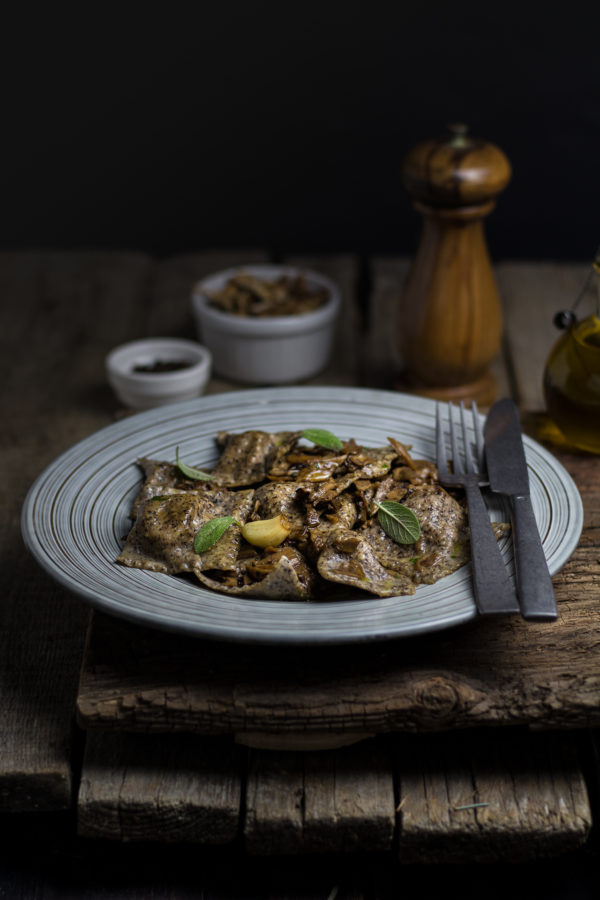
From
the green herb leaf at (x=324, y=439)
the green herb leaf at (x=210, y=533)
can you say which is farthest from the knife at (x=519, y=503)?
the green herb leaf at (x=210, y=533)

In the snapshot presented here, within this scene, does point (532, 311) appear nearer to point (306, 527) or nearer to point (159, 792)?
point (306, 527)

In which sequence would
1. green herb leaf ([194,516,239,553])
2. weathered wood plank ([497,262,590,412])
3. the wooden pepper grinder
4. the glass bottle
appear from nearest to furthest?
green herb leaf ([194,516,239,553])
the glass bottle
the wooden pepper grinder
weathered wood plank ([497,262,590,412])

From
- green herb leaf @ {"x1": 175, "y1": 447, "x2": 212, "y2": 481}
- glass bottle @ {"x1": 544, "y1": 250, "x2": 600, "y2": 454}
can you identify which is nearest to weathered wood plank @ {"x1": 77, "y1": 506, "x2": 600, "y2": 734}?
green herb leaf @ {"x1": 175, "y1": 447, "x2": 212, "y2": 481}

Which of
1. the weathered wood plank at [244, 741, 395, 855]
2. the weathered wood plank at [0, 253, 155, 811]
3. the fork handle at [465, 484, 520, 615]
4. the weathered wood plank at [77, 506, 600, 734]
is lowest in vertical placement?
the weathered wood plank at [0, 253, 155, 811]

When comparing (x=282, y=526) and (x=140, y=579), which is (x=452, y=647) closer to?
(x=282, y=526)

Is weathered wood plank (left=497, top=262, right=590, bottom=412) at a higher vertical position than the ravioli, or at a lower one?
lower

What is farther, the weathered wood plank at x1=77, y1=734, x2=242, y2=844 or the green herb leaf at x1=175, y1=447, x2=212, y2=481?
the green herb leaf at x1=175, y1=447, x2=212, y2=481

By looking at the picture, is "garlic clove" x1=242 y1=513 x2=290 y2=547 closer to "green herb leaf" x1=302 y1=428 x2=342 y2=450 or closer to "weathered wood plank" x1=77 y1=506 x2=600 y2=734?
"weathered wood plank" x1=77 y1=506 x2=600 y2=734
